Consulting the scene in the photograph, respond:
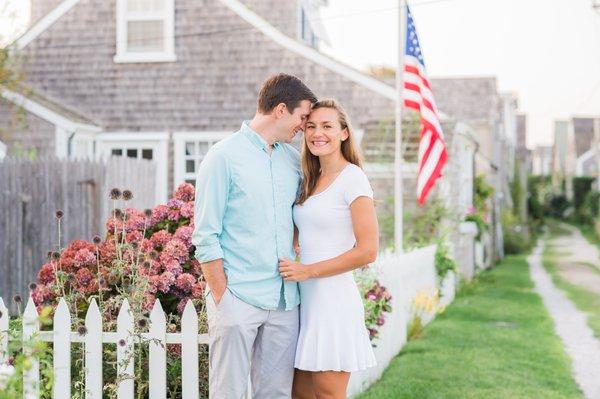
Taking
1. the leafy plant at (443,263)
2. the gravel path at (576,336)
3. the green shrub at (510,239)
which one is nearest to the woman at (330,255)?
the gravel path at (576,336)

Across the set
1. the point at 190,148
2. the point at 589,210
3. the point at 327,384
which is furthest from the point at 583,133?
the point at 327,384

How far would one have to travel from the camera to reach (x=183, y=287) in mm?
5871

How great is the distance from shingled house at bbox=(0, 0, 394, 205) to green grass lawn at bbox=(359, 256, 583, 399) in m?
5.11

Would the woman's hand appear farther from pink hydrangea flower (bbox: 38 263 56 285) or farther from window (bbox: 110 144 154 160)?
window (bbox: 110 144 154 160)

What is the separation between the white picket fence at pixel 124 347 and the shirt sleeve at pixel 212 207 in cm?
82

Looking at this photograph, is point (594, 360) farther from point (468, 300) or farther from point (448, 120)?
point (448, 120)

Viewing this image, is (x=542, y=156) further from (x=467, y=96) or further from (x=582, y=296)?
(x=582, y=296)

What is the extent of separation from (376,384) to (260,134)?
411cm

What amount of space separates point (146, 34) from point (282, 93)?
45.9ft

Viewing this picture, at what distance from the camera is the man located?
4.54 meters

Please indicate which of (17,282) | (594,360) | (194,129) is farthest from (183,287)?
(194,129)

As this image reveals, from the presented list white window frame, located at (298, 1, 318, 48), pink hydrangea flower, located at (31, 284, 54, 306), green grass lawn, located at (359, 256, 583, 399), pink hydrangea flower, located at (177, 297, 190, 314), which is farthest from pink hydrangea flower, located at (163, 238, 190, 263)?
white window frame, located at (298, 1, 318, 48)

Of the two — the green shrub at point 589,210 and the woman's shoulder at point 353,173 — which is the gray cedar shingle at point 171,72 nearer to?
the woman's shoulder at point 353,173

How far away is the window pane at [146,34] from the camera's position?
18156mm
